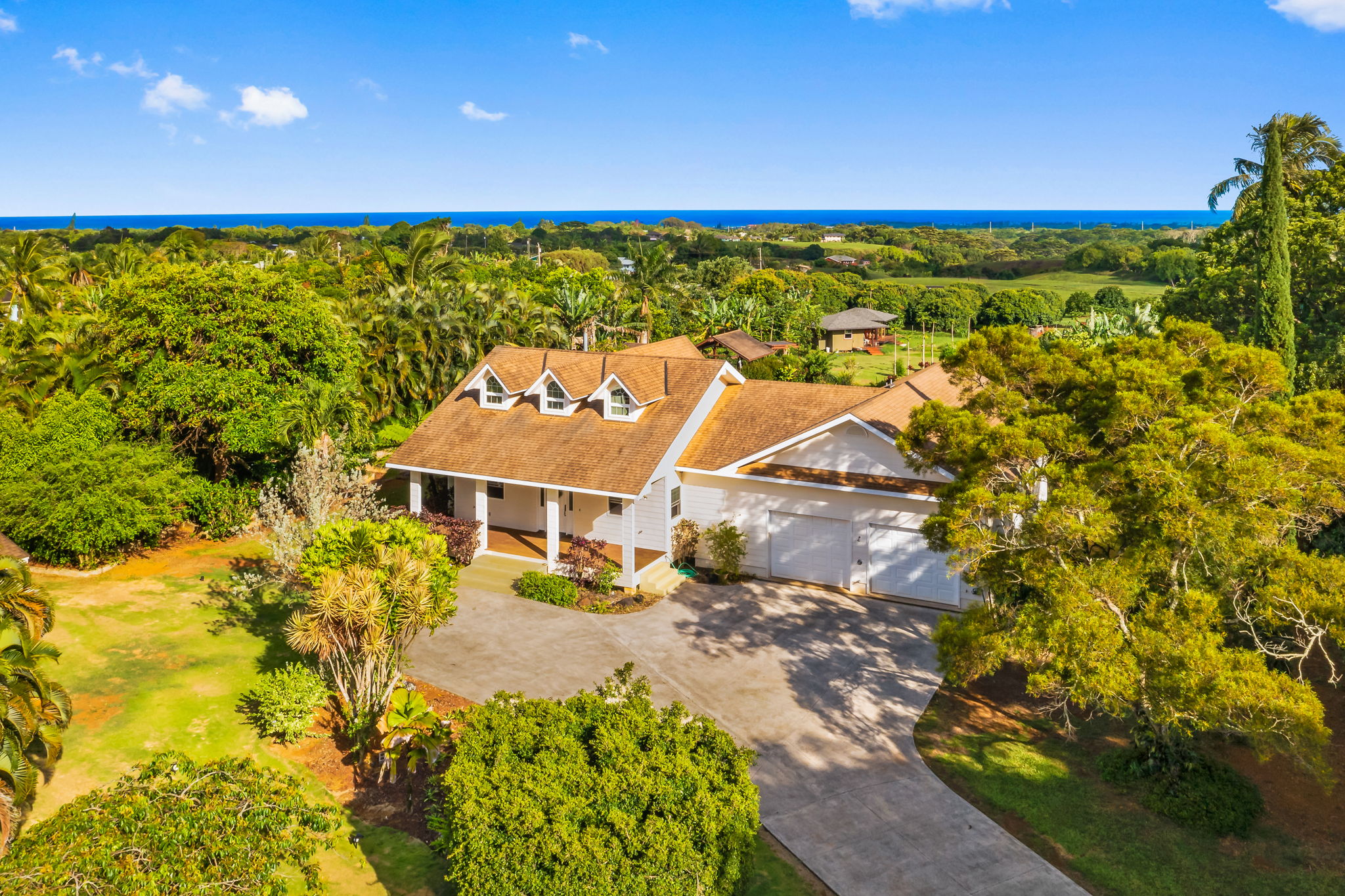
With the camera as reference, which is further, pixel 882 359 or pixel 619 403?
pixel 882 359

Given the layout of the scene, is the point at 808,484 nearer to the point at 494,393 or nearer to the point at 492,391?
the point at 494,393

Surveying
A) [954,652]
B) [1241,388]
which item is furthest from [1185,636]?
[1241,388]

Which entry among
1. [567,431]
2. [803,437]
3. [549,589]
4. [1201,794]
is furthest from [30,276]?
[1201,794]

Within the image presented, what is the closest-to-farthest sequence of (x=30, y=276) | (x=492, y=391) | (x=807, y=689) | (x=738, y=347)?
(x=807, y=689), (x=492, y=391), (x=30, y=276), (x=738, y=347)

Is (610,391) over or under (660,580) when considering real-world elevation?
over

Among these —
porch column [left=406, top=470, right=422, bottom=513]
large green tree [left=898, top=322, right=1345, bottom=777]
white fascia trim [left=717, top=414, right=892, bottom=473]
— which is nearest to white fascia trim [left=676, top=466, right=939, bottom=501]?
white fascia trim [left=717, top=414, right=892, bottom=473]

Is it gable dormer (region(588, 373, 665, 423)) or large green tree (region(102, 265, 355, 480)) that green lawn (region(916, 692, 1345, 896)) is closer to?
gable dormer (region(588, 373, 665, 423))

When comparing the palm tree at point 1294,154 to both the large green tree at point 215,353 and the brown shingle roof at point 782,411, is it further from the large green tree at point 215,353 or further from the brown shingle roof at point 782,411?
the large green tree at point 215,353
